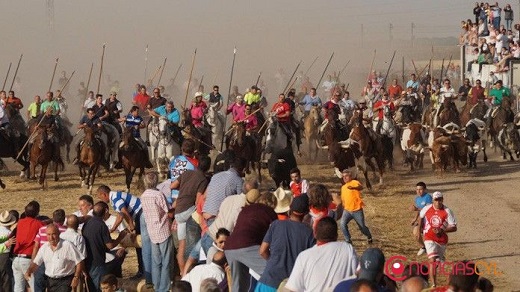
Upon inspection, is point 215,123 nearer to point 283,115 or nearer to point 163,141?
point 283,115

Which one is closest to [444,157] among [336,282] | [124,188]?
[124,188]

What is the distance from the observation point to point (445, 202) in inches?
1102

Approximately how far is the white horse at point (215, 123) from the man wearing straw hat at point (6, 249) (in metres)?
20.0

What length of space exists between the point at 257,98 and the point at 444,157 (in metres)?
6.69

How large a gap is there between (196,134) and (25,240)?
A: 53.8ft

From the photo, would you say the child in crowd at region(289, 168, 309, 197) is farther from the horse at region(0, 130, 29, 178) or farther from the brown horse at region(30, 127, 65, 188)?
the horse at region(0, 130, 29, 178)

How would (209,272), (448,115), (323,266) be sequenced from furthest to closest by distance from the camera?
1. (448,115)
2. (209,272)
3. (323,266)

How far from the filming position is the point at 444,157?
3328 centimetres

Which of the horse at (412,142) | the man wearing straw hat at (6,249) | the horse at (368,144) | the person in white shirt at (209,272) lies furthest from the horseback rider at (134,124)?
the person in white shirt at (209,272)

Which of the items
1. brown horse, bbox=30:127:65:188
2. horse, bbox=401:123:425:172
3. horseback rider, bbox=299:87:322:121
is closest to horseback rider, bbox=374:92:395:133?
horse, bbox=401:123:425:172

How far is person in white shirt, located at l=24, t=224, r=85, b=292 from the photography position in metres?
14.8

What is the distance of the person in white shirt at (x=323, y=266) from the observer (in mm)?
10914

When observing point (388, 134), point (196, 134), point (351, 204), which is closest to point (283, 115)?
point (196, 134)

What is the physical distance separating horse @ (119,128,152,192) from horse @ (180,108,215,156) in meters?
1.77
